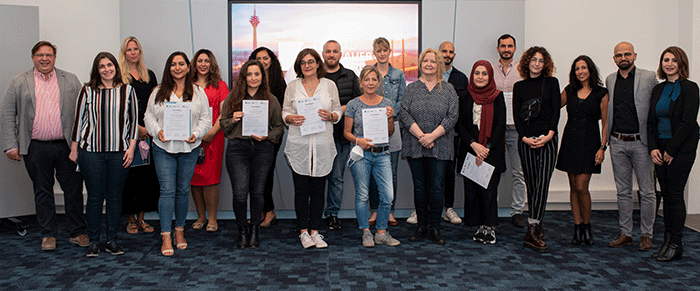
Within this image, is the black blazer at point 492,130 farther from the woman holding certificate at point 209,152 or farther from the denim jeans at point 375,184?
the woman holding certificate at point 209,152

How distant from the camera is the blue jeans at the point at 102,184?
3.32 m

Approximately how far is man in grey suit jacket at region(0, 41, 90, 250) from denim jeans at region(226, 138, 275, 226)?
1.26 m

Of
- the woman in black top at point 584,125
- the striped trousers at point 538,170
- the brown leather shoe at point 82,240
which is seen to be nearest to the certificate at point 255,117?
the brown leather shoe at point 82,240

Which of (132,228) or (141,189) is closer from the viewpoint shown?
(132,228)

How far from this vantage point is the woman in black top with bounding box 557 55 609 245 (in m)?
3.60

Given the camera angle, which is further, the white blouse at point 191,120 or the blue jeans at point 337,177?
the blue jeans at point 337,177

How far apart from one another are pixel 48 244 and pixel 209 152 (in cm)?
141

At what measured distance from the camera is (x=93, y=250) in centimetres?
345

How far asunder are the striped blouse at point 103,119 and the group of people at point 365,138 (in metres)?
0.01

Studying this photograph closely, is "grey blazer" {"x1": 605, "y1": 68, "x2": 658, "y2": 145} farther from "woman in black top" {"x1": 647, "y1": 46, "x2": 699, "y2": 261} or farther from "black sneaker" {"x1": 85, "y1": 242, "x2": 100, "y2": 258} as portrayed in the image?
"black sneaker" {"x1": 85, "y1": 242, "x2": 100, "y2": 258}

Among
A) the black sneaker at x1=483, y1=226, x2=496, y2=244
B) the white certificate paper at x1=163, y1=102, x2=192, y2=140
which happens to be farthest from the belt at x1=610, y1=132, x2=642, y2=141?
the white certificate paper at x1=163, y1=102, x2=192, y2=140

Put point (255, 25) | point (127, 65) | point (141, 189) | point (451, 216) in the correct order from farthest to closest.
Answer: point (255, 25)
point (451, 216)
point (141, 189)
point (127, 65)

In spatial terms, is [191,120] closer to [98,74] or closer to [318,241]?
[98,74]

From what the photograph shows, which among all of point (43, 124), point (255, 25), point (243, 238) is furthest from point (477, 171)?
point (43, 124)
